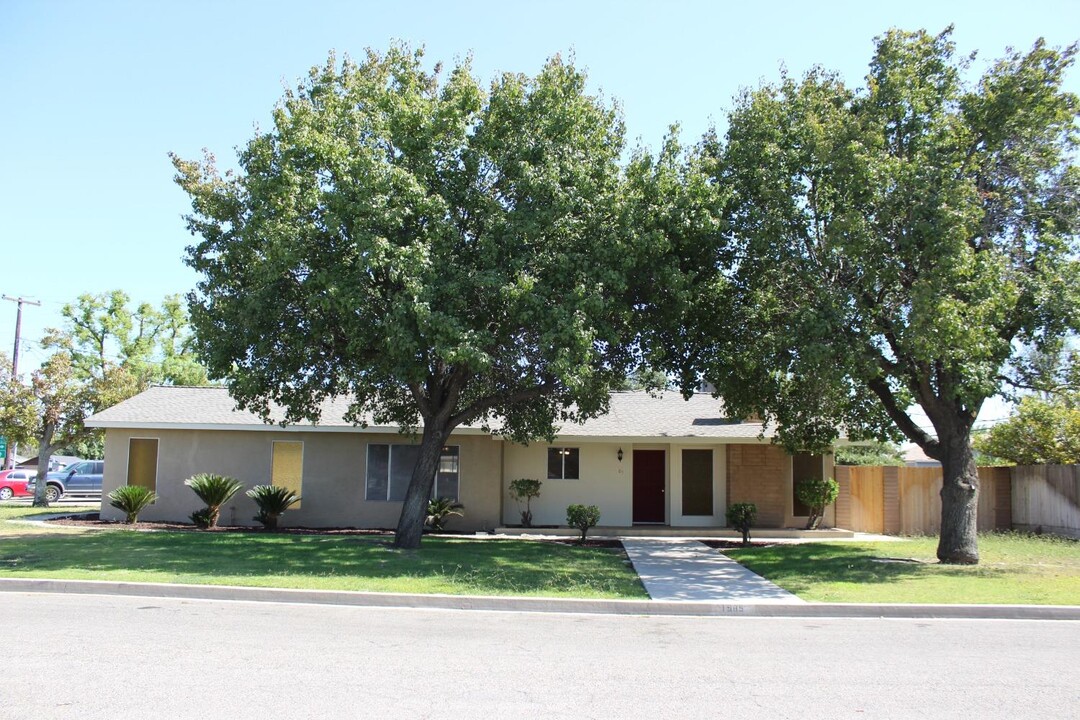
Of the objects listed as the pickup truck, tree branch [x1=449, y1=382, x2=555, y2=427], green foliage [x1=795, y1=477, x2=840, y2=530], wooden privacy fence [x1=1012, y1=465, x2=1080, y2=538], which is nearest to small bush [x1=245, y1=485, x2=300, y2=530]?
tree branch [x1=449, y1=382, x2=555, y2=427]

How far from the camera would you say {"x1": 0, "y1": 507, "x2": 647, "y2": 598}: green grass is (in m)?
11.9

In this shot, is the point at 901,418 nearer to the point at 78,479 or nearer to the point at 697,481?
the point at 697,481

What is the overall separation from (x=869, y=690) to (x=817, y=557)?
Answer: 9.79 meters

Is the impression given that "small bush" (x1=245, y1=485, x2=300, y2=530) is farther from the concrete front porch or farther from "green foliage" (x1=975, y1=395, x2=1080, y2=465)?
"green foliage" (x1=975, y1=395, x2=1080, y2=465)

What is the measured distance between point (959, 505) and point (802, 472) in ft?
22.6

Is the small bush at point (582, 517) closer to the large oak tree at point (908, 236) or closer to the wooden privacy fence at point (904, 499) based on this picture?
the large oak tree at point (908, 236)

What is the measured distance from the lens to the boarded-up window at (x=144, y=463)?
73.8ft

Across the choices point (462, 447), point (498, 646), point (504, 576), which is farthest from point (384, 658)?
point (462, 447)

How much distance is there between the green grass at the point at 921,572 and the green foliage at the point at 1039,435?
417 centimetres

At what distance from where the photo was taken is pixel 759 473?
2180 centimetres

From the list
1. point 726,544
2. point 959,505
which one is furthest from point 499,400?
point 959,505

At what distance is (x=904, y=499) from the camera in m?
21.4

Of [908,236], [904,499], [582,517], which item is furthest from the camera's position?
[904,499]

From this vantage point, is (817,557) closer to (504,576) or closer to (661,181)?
(504,576)
